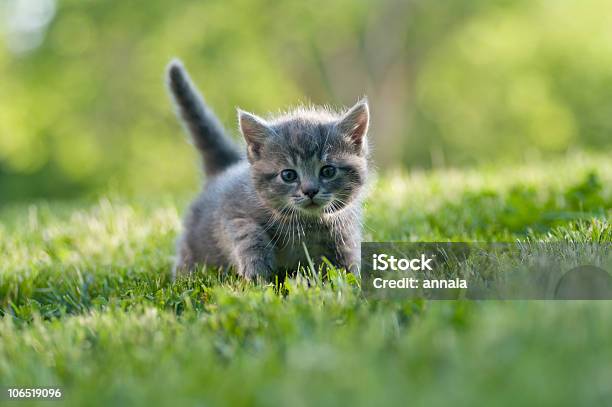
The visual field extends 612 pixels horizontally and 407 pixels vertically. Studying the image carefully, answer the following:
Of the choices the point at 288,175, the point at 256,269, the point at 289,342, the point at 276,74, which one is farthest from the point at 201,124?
the point at 276,74

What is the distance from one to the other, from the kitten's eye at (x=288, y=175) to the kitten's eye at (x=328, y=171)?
0.46ft

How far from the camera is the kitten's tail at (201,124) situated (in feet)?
13.3

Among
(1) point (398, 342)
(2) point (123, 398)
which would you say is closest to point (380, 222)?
(1) point (398, 342)

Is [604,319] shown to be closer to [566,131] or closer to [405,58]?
[566,131]

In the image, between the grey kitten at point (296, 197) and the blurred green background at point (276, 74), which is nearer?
the grey kitten at point (296, 197)

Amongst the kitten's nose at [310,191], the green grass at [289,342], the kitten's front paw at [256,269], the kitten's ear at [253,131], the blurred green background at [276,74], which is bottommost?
the green grass at [289,342]

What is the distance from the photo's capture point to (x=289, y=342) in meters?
1.88

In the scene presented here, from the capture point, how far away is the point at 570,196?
4.20 metres

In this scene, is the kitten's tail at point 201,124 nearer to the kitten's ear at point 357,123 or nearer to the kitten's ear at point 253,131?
the kitten's ear at point 253,131

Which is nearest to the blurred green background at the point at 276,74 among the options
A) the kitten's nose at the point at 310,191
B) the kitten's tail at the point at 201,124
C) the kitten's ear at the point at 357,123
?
the kitten's tail at the point at 201,124

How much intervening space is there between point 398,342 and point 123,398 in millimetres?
775

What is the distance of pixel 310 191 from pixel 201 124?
1387 millimetres

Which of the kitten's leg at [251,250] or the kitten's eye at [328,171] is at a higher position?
the kitten's eye at [328,171]

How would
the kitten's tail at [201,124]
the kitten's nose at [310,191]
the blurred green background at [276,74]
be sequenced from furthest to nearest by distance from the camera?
the blurred green background at [276,74] → the kitten's tail at [201,124] → the kitten's nose at [310,191]
